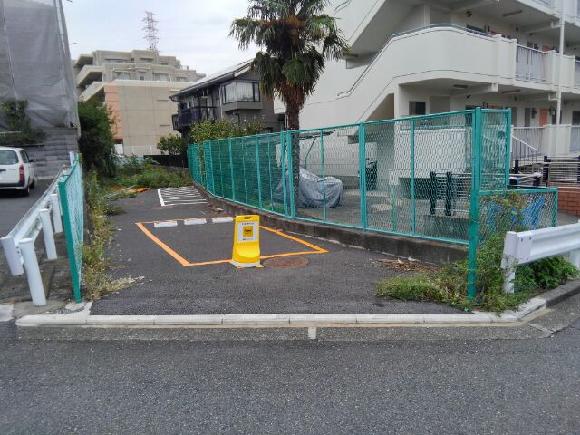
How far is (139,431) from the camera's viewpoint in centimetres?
271

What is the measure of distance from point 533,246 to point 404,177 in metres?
2.26

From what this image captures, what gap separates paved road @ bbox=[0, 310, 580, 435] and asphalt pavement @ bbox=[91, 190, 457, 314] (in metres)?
0.75

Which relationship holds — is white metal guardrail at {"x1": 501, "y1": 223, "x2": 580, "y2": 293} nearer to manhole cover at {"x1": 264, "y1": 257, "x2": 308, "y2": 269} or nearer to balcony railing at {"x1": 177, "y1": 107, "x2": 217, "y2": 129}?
manhole cover at {"x1": 264, "y1": 257, "x2": 308, "y2": 269}

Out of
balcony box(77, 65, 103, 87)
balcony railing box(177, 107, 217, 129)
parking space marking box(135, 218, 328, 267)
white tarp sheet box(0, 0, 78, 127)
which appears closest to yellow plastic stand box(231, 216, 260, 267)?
parking space marking box(135, 218, 328, 267)

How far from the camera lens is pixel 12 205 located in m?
12.2

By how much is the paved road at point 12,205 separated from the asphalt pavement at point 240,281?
302 centimetres

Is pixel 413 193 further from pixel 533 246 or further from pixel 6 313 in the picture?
pixel 6 313

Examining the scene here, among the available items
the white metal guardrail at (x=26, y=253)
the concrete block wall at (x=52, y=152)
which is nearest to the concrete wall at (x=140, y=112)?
the concrete block wall at (x=52, y=152)

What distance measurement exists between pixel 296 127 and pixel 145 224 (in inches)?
185

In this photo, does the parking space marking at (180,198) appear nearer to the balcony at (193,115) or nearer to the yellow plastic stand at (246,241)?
the yellow plastic stand at (246,241)

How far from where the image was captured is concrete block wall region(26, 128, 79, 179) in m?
18.8

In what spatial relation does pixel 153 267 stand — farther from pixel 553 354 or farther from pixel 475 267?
pixel 553 354

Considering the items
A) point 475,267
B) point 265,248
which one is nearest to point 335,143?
point 265,248

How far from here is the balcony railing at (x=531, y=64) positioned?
15.1 metres
